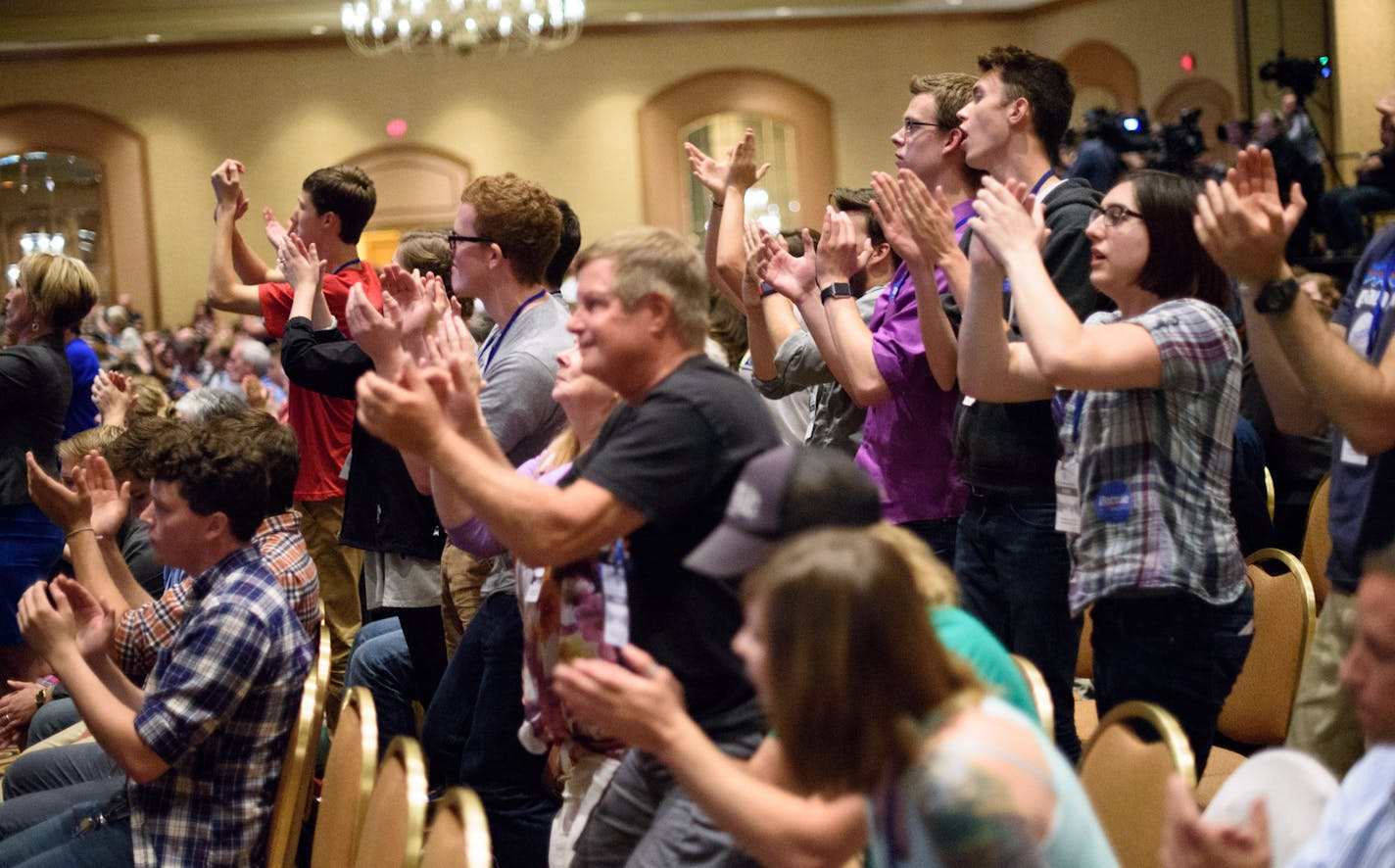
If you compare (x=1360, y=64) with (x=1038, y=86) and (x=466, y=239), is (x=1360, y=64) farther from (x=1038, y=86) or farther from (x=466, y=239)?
(x=466, y=239)

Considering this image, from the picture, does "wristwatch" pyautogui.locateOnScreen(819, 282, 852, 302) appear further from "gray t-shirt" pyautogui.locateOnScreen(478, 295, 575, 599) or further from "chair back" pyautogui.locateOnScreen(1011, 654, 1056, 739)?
"chair back" pyautogui.locateOnScreen(1011, 654, 1056, 739)

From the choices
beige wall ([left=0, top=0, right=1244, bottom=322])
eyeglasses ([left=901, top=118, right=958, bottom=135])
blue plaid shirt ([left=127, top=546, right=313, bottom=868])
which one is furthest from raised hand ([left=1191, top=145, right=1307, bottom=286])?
beige wall ([left=0, top=0, right=1244, bottom=322])

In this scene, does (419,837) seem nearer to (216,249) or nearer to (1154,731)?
(1154,731)

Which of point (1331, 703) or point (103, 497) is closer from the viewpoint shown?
point (1331, 703)

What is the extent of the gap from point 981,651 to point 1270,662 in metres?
1.44

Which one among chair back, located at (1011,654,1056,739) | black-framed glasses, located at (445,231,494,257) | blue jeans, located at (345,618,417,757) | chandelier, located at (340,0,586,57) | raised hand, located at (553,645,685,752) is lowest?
blue jeans, located at (345,618,417,757)

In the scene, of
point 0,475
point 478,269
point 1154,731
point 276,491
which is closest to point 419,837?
point 1154,731

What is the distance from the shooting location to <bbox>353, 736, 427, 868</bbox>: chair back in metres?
1.69

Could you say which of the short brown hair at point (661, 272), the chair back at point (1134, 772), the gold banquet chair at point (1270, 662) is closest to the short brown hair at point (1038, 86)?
the gold banquet chair at point (1270, 662)

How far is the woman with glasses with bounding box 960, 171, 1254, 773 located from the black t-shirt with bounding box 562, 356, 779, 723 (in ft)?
1.81

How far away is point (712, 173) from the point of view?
11.0ft

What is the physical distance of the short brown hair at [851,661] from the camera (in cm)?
121

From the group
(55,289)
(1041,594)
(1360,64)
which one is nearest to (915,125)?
(1041,594)

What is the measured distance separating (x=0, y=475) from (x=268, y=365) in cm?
382
